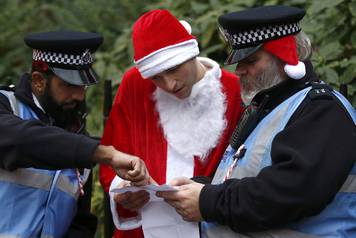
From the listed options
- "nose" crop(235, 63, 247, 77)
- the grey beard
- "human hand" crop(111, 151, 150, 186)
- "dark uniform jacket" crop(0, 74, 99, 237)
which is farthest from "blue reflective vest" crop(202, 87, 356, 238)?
"dark uniform jacket" crop(0, 74, 99, 237)

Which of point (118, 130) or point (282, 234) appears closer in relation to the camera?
point (282, 234)

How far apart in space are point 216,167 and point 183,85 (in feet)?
1.59

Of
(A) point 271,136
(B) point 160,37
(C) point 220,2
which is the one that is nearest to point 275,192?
(A) point 271,136

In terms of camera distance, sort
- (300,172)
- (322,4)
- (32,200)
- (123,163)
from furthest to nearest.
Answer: (322,4)
(32,200)
(123,163)
(300,172)

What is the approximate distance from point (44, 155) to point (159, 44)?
36.0 inches

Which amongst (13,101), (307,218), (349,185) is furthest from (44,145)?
(349,185)

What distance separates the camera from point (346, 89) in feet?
14.6

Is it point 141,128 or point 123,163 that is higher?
point 123,163

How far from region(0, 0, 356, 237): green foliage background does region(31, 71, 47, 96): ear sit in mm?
1562

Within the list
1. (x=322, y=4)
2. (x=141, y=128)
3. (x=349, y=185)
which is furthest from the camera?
(x=322, y=4)

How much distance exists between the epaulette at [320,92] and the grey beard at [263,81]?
0.19 meters

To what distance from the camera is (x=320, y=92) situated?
340cm

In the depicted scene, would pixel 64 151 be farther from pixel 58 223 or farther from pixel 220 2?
pixel 220 2

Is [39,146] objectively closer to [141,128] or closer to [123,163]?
[123,163]
